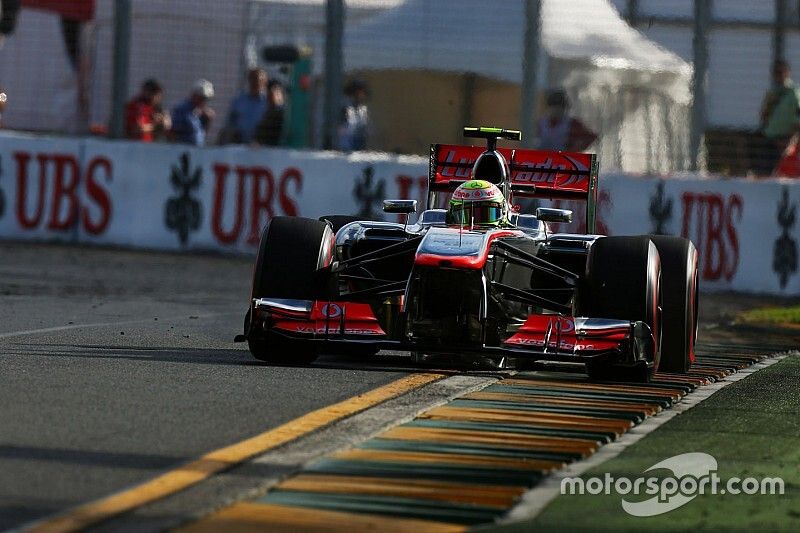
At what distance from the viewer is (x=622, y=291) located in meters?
9.69

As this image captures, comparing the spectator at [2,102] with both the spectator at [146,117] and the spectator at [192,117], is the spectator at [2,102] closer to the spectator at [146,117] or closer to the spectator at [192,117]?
the spectator at [146,117]

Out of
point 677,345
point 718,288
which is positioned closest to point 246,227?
point 718,288

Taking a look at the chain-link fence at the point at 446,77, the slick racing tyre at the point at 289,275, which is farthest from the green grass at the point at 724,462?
the chain-link fence at the point at 446,77

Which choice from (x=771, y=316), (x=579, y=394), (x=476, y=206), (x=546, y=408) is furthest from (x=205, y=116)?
(x=546, y=408)

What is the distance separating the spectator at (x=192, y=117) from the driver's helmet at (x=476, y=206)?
34.3ft

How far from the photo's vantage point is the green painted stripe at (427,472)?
6.36 m

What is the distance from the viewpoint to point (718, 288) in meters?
18.0

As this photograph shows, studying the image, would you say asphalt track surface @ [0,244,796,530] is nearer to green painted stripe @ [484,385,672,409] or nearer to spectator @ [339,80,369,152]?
green painted stripe @ [484,385,672,409]

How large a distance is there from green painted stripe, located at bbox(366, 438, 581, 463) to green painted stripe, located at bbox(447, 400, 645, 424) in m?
1.14

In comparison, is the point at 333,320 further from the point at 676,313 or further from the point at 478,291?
the point at 676,313

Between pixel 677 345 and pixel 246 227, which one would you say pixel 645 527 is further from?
pixel 246 227

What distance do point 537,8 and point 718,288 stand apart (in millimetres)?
3666

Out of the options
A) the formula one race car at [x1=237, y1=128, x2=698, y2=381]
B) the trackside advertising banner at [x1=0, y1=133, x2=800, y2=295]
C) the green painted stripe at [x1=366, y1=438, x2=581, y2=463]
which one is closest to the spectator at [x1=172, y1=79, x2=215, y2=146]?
the trackside advertising banner at [x1=0, y1=133, x2=800, y2=295]

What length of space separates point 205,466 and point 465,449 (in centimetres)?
114
